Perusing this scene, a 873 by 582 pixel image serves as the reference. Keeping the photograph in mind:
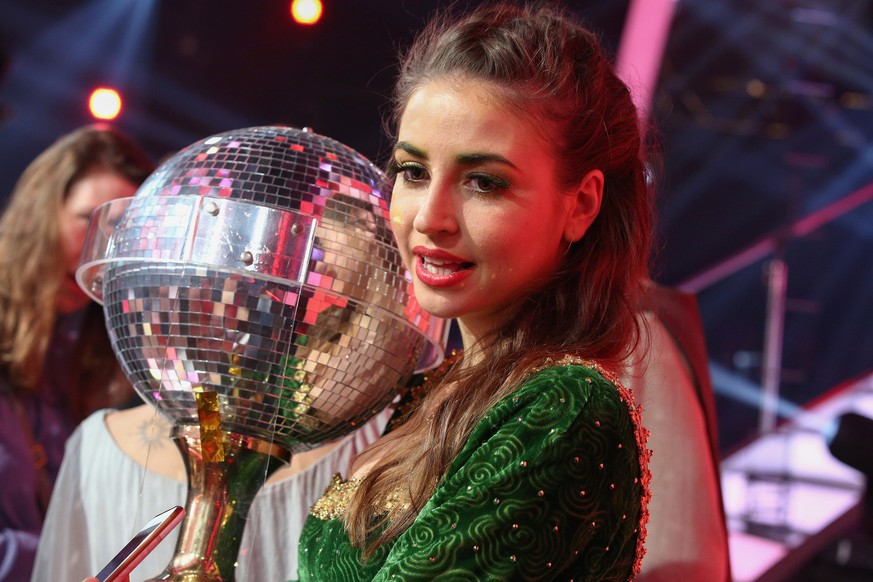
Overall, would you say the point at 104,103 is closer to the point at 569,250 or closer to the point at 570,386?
the point at 569,250

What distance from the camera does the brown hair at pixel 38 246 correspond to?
2375mm

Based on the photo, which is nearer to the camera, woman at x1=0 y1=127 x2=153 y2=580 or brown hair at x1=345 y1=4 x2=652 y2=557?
brown hair at x1=345 y1=4 x2=652 y2=557

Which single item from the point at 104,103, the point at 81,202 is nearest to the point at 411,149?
the point at 81,202

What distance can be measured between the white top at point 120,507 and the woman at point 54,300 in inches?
35.1

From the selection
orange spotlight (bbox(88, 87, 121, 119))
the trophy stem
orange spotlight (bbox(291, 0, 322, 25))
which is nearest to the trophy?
the trophy stem

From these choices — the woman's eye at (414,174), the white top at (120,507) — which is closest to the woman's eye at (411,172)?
the woman's eye at (414,174)

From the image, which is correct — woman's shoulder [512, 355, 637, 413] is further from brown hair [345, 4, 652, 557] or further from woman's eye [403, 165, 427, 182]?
woman's eye [403, 165, 427, 182]

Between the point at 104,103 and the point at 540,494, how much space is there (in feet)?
11.0

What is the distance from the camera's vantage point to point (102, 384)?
2.45m

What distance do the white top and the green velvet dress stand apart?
1.59 feet

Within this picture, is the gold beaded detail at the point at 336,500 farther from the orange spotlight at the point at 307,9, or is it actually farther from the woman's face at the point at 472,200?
the orange spotlight at the point at 307,9

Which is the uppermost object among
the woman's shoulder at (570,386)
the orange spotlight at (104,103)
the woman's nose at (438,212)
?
the orange spotlight at (104,103)

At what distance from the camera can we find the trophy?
976 millimetres

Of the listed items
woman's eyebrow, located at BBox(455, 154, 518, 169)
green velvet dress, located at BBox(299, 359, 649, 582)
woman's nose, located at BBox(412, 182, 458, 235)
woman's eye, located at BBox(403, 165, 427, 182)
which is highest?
woman's eye, located at BBox(403, 165, 427, 182)
